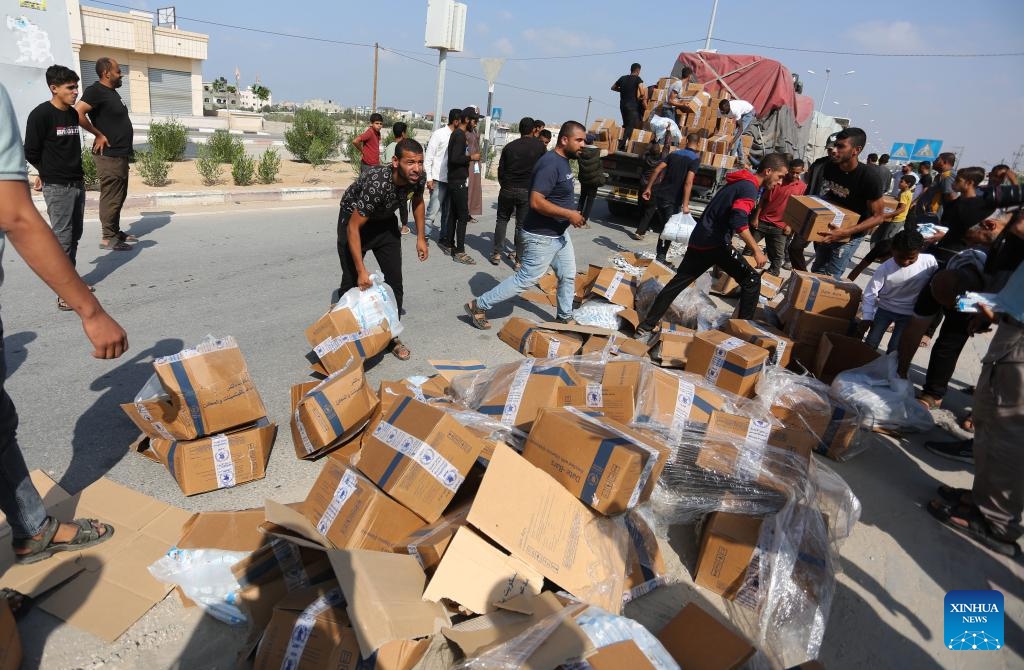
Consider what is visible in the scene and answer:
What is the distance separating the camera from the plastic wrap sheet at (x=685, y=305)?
540 centimetres

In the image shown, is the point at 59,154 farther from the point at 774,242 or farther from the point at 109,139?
the point at 774,242

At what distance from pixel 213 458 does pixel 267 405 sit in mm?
855

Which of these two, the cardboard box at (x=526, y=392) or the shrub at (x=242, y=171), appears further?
the shrub at (x=242, y=171)

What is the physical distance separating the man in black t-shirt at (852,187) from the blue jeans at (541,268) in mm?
2671

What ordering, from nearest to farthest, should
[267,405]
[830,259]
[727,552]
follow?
1. [727,552]
2. [267,405]
3. [830,259]

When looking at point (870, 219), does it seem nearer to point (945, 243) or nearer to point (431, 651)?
point (945, 243)

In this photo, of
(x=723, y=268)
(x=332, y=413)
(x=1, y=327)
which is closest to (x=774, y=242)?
(x=723, y=268)

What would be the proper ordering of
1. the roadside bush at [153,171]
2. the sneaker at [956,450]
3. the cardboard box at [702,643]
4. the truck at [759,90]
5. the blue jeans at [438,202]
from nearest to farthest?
1. the cardboard box at [702,643]
2. the sneaker at [956,450]
3. the blue jeans at [438,202]
4. the roadside bush at [153,171]
5. the truck at [759,90]

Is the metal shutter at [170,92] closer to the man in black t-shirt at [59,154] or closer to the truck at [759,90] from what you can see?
the truck at [759,90]

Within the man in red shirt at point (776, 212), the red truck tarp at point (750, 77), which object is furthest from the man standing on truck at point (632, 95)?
the man in red shirt at point (776, 212)

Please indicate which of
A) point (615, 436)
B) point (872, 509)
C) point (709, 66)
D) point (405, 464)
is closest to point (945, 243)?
point (872, 509)

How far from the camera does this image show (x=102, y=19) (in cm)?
2872

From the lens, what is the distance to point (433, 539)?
82.6 inches

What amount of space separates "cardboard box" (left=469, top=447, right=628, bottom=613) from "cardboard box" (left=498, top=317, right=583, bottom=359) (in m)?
1.86
